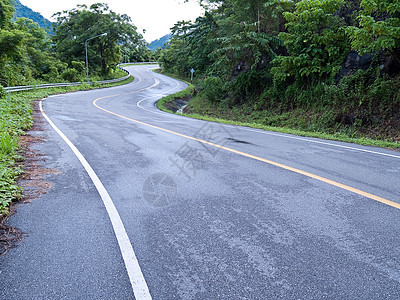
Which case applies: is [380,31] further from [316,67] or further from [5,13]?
[5,13]

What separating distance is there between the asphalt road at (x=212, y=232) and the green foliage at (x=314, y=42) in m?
10.7

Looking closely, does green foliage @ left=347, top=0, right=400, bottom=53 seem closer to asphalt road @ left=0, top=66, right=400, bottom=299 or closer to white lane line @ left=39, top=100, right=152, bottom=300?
asphalt road @ left=0, top=66, right=400, bottom=299

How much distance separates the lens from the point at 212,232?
292cm

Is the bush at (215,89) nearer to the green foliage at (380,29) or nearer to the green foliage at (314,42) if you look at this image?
the green foliage at (314,42)

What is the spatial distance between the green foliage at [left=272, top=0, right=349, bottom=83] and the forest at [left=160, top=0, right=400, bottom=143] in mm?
49

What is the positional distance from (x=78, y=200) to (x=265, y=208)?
2524mm

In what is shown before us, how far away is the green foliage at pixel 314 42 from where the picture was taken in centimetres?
1395

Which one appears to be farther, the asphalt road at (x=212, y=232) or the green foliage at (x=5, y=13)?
the green foliage at (x=5, y=13)

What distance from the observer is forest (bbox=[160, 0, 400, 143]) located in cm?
1138

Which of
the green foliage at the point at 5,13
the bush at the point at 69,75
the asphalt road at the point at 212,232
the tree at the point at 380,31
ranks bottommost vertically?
the asphalt road at the point at 212,232

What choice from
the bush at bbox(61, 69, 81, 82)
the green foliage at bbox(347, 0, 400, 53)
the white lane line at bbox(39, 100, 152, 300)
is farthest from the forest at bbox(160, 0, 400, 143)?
the bush at bbox(61, 69, 81, 82)

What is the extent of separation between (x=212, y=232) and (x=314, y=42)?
14858mm

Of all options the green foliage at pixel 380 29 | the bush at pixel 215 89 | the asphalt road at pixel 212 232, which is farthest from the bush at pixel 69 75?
the asphalt road at pixel 212 232

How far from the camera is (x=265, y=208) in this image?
136 inches
